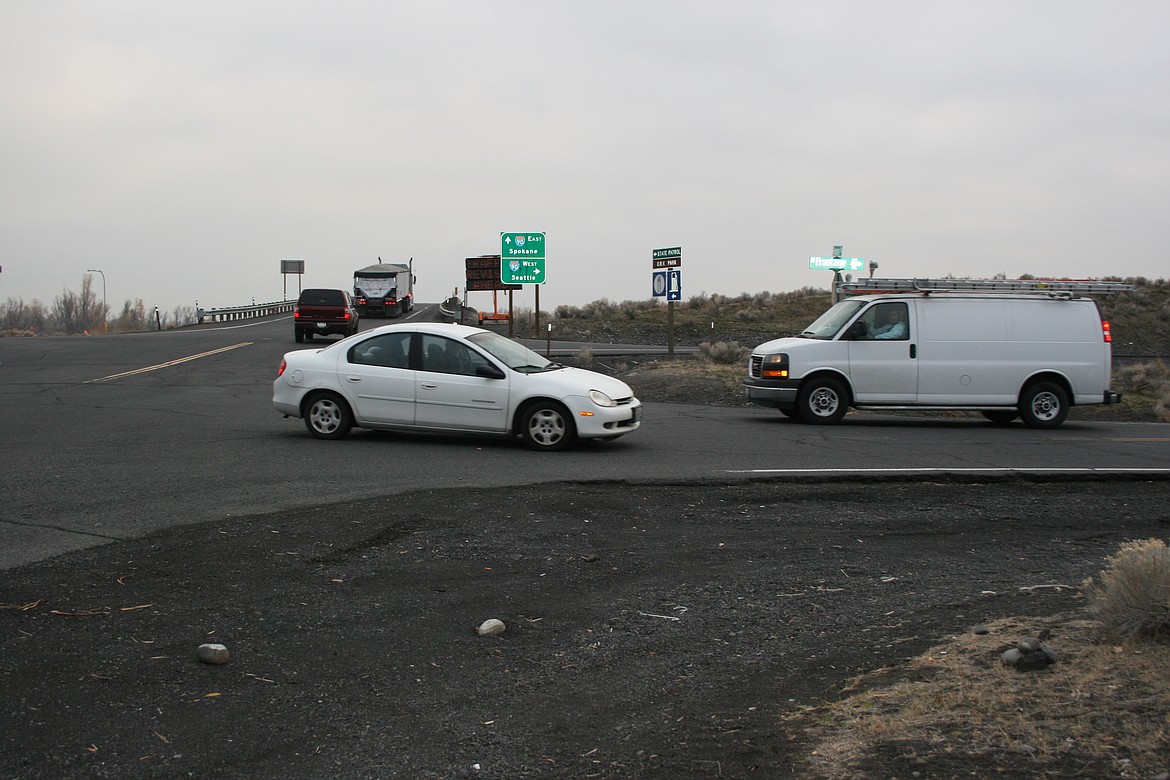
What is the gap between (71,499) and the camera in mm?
8836

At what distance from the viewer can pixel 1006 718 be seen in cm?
392

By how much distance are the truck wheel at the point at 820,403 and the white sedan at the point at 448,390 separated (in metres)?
4.37

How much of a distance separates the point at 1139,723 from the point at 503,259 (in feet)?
95.6

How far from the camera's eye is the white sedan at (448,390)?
480 inches

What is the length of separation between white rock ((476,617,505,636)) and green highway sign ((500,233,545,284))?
87.7 feet

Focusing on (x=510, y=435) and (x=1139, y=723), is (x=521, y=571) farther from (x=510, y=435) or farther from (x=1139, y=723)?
(x=510, y=435)

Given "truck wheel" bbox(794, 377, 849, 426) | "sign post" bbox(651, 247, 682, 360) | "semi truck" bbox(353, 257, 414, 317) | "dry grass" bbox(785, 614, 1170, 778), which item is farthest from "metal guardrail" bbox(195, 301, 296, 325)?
"dry grass" bbox(785, 614, 1170, 778)

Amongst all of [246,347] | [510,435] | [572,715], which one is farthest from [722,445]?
[246,347]

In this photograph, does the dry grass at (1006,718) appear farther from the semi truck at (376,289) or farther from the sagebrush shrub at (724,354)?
the semi truck at (376,289)

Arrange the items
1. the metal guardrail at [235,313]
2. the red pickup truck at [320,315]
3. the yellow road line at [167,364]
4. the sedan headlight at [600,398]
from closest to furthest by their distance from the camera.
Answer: the sedan headlight at [600,398], the yellow road line at [167,364], the red pickup truck at [320,315], the metal guardrail at [235,313]

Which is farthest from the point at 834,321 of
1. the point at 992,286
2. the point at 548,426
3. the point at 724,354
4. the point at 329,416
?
the point at 724,354

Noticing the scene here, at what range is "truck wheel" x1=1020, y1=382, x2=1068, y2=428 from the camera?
53.4 feet

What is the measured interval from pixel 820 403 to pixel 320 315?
23855mm

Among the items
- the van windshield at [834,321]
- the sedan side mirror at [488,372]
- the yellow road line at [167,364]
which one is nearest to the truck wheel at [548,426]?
the sedan side mirror at [488,372]
